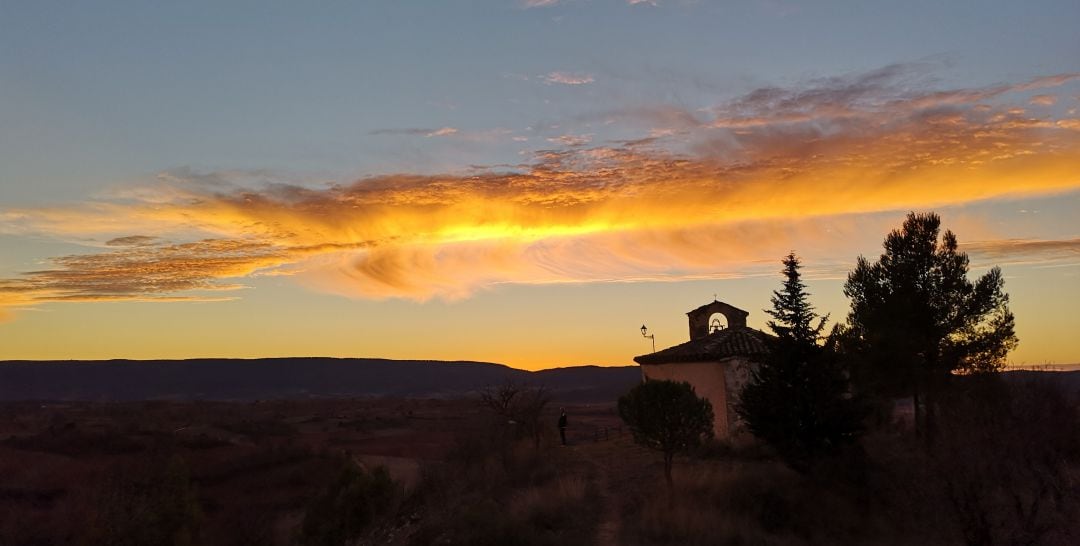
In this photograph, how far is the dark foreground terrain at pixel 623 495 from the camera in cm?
1605

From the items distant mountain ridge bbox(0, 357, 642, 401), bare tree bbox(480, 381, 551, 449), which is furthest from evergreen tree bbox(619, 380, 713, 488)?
distant mountain ridge bbox(0, 357, 642, 401)

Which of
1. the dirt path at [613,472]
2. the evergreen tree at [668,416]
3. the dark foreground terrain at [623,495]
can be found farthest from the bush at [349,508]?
the evergreen tree at [668,416]

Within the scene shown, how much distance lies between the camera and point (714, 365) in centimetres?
2933

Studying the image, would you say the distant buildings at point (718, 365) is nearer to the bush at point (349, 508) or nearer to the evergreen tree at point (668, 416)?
the evergreen tree at point (668, 416)

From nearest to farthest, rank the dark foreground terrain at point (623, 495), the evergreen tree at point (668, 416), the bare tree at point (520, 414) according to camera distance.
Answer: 1. the dark foreground terrain at point (623, 495)
2. the evergreen tree at point (668, 416)
3. the bare tree at point (520, 414)

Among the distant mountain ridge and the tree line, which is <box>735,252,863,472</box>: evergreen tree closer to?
the tree line

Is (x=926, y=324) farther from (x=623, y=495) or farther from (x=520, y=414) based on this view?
(x=520, y=414)

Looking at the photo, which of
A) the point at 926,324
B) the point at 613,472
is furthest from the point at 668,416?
the point at 926,324

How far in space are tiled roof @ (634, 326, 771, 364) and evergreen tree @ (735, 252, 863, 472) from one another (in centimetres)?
463

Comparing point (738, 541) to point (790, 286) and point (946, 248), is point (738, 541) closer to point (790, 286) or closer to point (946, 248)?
point (790, 286)

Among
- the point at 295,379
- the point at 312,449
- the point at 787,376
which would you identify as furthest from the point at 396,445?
the point at 295,379

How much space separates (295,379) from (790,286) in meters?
190

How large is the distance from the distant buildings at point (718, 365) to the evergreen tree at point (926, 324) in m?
4.27

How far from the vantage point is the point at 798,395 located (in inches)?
890
